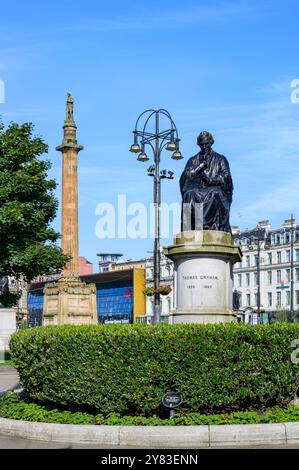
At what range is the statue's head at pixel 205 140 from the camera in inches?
640

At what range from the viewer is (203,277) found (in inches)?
588

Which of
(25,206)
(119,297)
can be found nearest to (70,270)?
(25,206)

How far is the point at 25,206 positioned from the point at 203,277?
2068 centimetres

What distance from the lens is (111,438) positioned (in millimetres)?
11516

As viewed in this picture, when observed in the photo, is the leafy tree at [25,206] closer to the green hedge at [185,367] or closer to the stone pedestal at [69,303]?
the stone pedestal at [69,303]

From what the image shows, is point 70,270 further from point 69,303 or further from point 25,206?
point 25,206

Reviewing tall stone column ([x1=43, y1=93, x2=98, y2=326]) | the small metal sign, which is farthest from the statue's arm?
tall stone column ([x1=43, y1=93, x2=98, y2=326])


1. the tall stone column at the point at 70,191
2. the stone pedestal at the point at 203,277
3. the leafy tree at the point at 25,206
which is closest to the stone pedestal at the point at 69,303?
the tall stone column at the point at 70,191

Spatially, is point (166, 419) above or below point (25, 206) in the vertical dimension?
below

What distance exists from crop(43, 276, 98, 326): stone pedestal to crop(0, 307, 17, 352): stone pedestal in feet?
14.3

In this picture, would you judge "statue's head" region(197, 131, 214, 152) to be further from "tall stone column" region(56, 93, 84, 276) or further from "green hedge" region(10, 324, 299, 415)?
"tall stone column" region(56, 93, 84, 276)

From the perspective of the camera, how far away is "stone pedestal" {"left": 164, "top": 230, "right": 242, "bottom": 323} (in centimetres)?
1485
